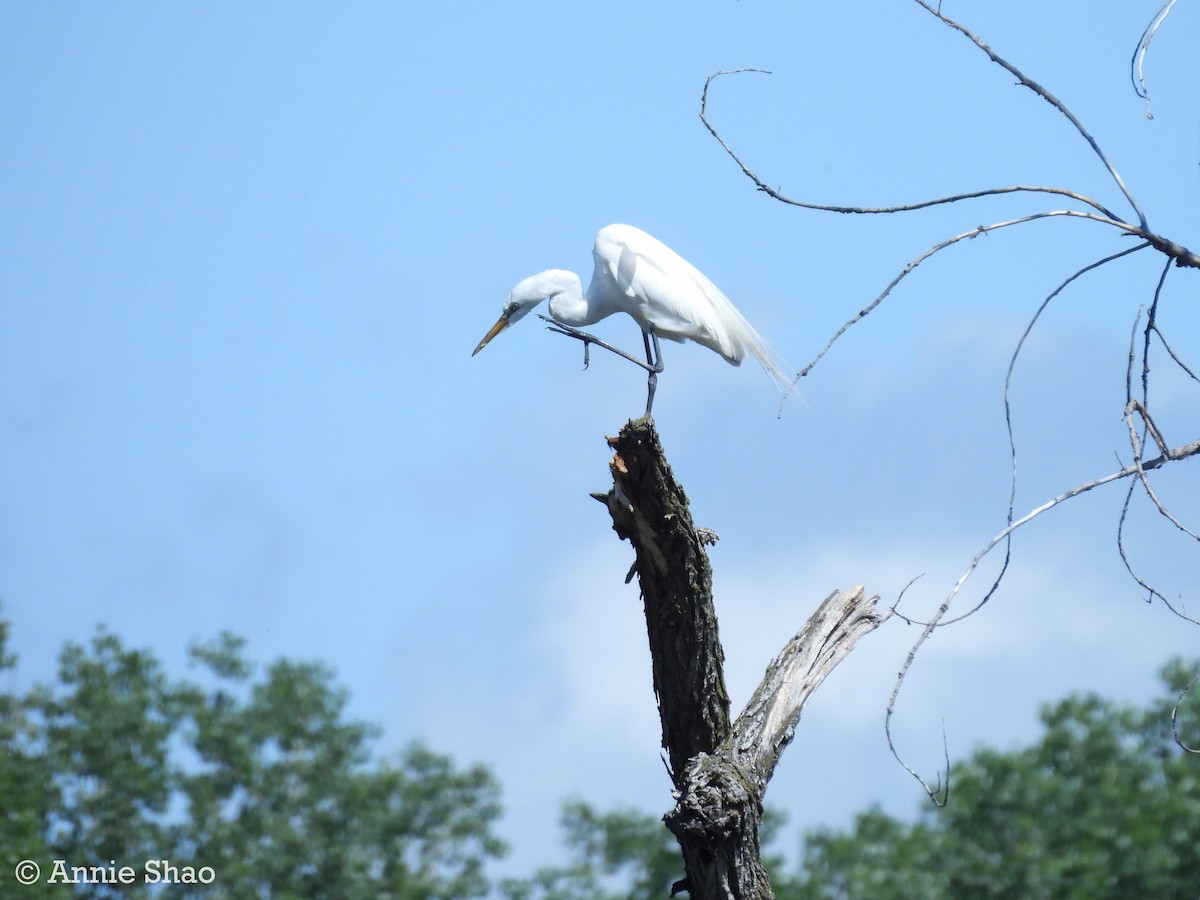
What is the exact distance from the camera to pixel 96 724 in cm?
1702

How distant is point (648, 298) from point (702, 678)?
3389mm

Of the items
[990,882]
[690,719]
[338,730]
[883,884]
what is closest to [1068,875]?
[990,882]

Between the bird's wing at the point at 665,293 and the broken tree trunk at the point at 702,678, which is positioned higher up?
the bird's wing at the point at 665,293

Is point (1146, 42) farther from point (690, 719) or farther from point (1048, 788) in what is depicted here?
point (1048, 788)

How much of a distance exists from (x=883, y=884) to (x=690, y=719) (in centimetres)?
1153

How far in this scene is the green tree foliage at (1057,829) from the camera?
14.5 m

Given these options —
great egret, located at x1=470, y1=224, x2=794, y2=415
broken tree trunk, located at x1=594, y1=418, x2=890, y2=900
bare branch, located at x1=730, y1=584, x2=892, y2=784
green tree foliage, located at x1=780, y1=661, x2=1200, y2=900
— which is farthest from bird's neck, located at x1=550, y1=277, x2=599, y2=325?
green tree foliage, located at x1=780, y1=661, x2=1200, y2=900

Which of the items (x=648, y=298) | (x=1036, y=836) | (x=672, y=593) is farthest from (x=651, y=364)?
(x=1036, y=836)

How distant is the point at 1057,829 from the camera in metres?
15.2

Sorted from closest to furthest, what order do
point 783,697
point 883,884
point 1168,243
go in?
point 1168,243
point 783,697
point 883,884

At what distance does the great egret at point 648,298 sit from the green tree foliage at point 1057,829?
8.15 m

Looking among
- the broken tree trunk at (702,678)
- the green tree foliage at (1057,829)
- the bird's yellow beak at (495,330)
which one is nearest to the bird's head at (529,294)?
the bird's yellow beak at (495,330)

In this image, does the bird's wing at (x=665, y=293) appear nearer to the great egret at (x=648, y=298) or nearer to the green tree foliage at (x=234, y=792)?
the great egret at (x=648, y=298)

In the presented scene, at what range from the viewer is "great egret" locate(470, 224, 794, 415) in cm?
780
